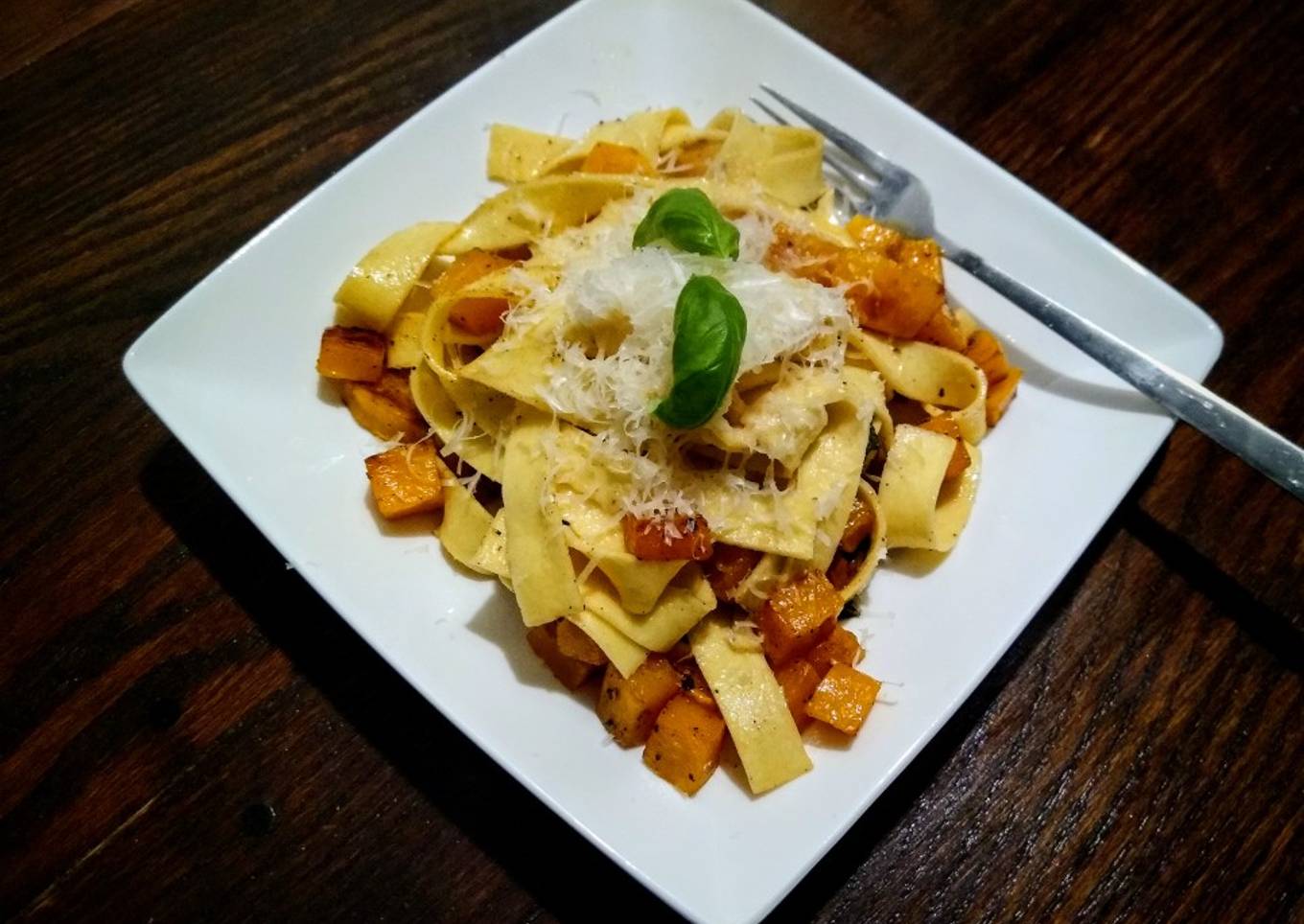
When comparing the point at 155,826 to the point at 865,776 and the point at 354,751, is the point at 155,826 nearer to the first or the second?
the point at 354,751

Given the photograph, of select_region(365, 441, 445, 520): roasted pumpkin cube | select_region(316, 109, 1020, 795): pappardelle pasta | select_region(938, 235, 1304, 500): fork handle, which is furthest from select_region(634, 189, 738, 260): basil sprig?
select_region(938, 235, 1304, 500): fork handle

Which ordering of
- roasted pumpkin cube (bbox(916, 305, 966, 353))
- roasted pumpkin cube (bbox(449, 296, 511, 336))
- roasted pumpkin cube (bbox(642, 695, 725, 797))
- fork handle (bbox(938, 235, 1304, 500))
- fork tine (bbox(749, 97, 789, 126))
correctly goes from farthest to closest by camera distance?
fork tine (bbox(749, 97, 789, 126))
roasted pumpkin cube (bbox(916, 305, 966, 353))
roasted pumpkin cube (bbox(449, 296, 511, 336))
fork handle (bbox(938, 235, 1304, 500))
roasted pumpkin cube (bbox(642, 695, 725, 797))

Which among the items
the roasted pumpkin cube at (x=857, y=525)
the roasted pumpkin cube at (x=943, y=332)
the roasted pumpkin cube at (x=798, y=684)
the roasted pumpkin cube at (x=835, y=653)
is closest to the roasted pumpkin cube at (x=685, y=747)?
the roasted pumpkin cube at (x=798, y=684)

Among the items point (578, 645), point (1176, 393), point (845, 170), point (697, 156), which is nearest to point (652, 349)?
point (578, 645)

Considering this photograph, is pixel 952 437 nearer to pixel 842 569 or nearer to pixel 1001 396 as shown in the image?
pixel 1001 396

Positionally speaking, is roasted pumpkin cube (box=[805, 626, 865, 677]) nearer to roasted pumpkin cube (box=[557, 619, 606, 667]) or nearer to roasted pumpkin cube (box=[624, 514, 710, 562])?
roasted pumpkin cube (box=[624, 514, 710, 562])

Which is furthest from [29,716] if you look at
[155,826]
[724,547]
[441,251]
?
[724,547]
